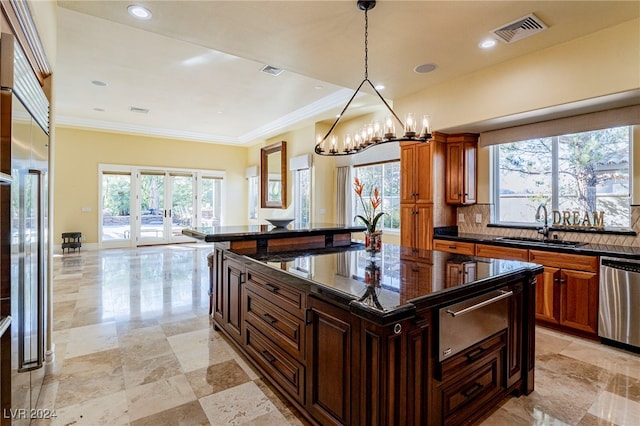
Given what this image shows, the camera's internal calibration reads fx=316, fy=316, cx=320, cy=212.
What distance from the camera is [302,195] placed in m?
7.91

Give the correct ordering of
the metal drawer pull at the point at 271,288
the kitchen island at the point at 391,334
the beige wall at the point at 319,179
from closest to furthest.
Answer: the kitchen island at the point at 391,334 < the metal drawer pull at the point at 271,288 < the beige wall at the point at 319,179

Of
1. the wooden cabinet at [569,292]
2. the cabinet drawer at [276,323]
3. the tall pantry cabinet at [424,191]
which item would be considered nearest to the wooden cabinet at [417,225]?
the tall pantry cabinet at [424,191]

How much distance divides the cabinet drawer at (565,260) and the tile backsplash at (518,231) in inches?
25.4

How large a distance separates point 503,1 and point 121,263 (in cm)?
761

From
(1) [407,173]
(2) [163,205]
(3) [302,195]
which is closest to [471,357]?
(1) [407,173]

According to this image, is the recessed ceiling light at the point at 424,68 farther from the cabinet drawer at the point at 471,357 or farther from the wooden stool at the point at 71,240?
the wooden stool at the point at 71,240

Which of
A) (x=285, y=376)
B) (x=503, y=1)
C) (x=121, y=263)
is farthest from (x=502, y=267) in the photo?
(x=121, y=263)

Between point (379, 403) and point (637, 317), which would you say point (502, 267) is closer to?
point (379, 403)

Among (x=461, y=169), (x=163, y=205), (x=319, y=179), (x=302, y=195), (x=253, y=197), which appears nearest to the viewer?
(x=461, y=169)

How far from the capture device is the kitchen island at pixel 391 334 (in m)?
1.43

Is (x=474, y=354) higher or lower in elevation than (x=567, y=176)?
lower

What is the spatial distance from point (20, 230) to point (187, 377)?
1.54 meters

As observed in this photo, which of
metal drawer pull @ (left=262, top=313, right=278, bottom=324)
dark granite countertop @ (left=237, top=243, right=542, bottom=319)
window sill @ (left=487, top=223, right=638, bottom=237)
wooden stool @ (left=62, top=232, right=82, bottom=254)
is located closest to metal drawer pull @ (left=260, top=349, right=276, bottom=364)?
metal drawer pull @ (left=262, top=313, right=278, bottom=324)

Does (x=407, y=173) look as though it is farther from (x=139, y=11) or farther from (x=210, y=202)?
(x=210, y=202)
